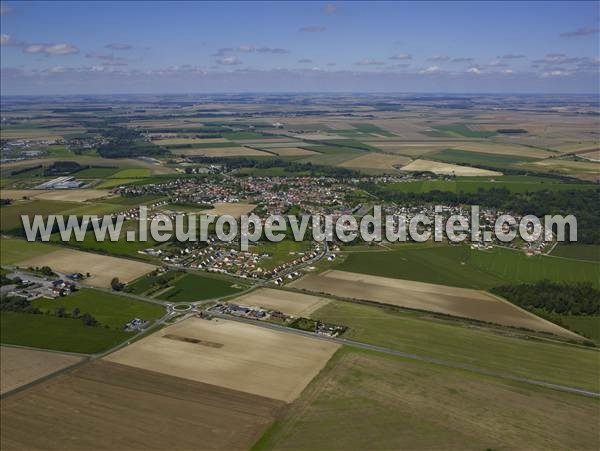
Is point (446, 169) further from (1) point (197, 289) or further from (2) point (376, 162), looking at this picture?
(1) point (197, 289)

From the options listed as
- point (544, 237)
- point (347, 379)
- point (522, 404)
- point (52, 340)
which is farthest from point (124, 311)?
point (544, 237)

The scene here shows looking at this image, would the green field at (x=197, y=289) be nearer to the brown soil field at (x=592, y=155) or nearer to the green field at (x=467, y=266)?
the green field at (x=467, y=266)

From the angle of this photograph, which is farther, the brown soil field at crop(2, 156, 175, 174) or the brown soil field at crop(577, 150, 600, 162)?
the brown soil field at crop(577, 150, 600, 162)

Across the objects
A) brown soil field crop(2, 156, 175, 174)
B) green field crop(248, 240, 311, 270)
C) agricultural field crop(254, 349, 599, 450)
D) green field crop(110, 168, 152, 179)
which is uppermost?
brown soil field crop(2, 156, 175, 174)

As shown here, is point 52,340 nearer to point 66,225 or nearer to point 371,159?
point 66,225

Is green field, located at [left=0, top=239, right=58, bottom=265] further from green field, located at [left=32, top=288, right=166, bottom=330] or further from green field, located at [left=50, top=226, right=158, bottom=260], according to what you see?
green field, located at [left=32, top=288, right=166, bottom=330]

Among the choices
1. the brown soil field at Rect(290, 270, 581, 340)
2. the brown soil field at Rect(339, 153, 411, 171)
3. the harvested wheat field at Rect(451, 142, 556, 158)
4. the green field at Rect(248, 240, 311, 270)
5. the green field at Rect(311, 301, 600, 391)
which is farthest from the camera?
the harvested wheat field at Rect(451, 142, 556, 158)

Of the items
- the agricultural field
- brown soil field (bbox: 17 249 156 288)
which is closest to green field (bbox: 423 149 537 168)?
brown soil field (bbox: 17 249 156 288)

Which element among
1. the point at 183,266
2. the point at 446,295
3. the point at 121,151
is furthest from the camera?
the point at 121,151
